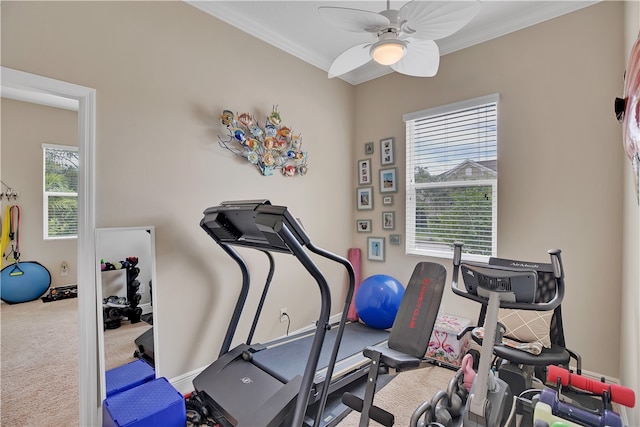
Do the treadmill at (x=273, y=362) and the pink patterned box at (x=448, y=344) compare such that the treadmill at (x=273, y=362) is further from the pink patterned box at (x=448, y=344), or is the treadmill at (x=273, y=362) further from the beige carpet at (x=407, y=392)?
the pink patterned box at (x=448, y=344)

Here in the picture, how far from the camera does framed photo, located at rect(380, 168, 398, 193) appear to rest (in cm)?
342

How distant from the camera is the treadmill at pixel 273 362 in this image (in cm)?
150

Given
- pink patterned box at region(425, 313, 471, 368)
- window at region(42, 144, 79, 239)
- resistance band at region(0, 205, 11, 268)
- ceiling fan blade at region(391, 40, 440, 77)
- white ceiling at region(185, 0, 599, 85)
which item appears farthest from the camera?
window at region(42, 144, 79, 239)

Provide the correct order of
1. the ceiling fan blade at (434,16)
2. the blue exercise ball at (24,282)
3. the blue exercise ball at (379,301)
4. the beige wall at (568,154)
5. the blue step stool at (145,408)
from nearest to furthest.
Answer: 1. the ceiling fan blade at (434,16)
2. the blue step stool at (145,408)
3. the beige wall at (568,154)
4. the blue exercise ball at (379,301)
5. the blue exercise ball at (24,282)

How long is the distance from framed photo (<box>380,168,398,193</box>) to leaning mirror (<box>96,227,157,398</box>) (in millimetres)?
2442

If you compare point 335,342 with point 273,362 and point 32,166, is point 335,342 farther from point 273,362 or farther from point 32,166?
point 32,166

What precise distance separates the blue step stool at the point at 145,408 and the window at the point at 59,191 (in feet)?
14.0

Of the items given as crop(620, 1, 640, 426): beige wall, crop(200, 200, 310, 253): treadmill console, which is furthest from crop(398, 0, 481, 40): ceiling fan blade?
crop(200, 200, 310, 253): treadmill console

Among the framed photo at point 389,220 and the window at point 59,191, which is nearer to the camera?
the framed photo at point 389,220

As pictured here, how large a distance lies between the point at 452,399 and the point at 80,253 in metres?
2.39

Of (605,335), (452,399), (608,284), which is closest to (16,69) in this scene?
(452,399)

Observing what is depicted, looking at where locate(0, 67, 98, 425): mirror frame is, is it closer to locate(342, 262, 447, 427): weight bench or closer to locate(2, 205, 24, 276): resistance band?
locate(342, 262, 447, 427): weight bench

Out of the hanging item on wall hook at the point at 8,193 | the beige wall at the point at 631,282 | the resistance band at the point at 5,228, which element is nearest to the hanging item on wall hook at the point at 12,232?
the resistance band at the point at 5,228

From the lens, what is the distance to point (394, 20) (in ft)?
5.15
